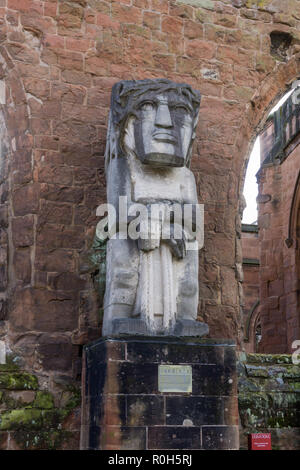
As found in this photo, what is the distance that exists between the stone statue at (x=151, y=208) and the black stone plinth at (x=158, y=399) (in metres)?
0.18

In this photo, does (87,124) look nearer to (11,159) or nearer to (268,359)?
(11,159)

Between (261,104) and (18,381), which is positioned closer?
(18,381)

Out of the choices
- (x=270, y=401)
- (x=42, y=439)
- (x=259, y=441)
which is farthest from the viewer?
(x=270, y=401)

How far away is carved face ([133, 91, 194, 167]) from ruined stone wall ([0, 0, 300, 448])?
1393mm

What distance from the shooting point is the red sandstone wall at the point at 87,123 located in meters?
6.97

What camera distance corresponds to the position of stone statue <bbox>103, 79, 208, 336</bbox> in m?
5.91

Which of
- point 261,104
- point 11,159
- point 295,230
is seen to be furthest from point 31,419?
point 295,230

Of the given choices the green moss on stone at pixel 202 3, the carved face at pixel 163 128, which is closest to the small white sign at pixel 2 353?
the carved face at pixel 163 128

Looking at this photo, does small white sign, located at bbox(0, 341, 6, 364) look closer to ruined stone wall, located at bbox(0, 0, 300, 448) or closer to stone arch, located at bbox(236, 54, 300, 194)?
ruined stone wall, located at bbox(0, 0, 300, 448)

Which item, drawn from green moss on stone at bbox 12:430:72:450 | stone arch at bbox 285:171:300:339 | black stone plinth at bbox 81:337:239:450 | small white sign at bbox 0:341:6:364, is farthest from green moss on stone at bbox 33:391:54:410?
stone arch at bbox 285:171:300:339

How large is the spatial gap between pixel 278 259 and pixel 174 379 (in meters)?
8.07

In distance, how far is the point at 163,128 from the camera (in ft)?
20.1
